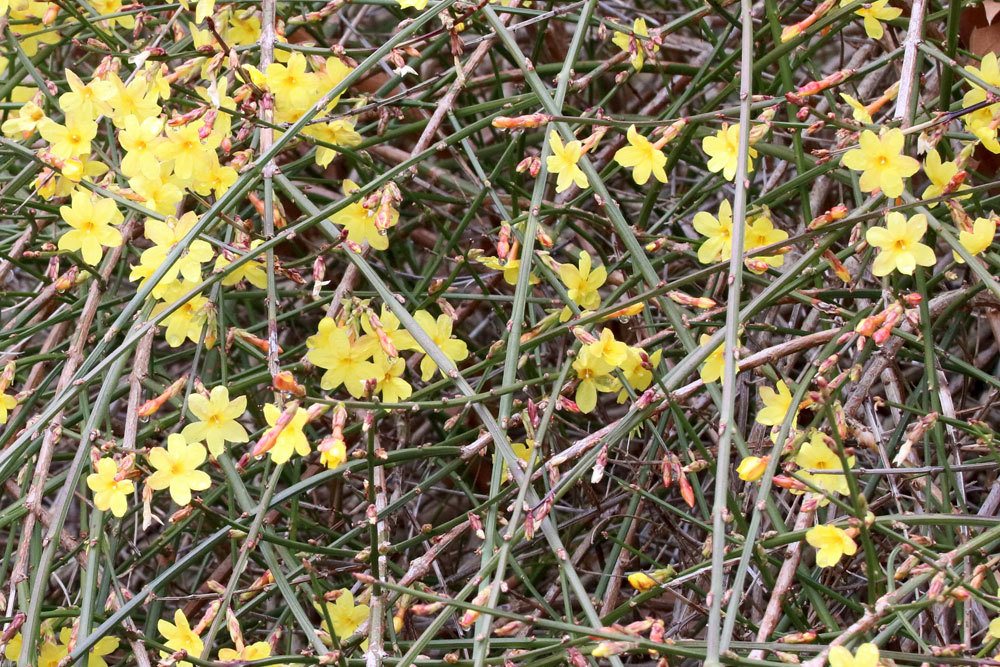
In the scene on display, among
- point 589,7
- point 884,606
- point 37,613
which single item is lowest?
point 37,613

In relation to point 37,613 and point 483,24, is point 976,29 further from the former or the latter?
point 37,613

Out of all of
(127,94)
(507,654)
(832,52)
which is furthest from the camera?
(832,52)

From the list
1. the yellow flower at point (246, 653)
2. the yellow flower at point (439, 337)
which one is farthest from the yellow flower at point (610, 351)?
the yellow flower at point (246, 653)

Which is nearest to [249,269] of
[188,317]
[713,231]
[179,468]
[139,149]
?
[188,317]

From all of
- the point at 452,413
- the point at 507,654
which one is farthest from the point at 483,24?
the point at 507,654

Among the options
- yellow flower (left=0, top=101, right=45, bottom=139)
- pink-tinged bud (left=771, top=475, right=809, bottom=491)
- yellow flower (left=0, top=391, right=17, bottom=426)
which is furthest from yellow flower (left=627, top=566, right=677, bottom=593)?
yellow flower (left=0, top=101, right=45, bottom=139)
